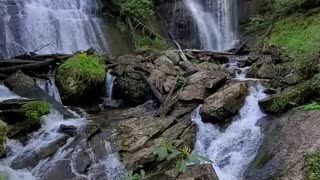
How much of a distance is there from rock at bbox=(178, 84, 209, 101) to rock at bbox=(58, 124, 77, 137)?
8.31 ft

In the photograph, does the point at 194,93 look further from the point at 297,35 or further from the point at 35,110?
the point at 297,35

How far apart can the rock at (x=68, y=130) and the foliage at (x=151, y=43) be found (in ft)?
21.8

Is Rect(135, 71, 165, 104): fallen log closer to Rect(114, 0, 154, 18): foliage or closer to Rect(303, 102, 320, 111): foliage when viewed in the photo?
Rect(303, 102, 320, 111): foliage

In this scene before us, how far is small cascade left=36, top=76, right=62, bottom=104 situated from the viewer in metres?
9.43

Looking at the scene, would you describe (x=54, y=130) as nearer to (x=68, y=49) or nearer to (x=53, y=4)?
(x=68, y=49)

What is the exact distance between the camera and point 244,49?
556 inches

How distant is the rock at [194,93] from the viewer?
8.72 meters

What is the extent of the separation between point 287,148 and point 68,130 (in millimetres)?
4002

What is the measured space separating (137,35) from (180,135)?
25.3 ft

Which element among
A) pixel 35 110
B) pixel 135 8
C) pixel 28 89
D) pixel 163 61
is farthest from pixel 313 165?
pixel 135 8

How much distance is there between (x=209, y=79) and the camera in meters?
A: 9.29

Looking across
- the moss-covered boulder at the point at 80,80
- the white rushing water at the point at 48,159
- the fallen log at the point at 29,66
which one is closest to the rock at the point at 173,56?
the moss-covered boulder at the point at 80,80

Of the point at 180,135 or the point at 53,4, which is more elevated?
the point at 53,4

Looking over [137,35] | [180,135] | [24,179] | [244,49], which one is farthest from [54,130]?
[244,49]
